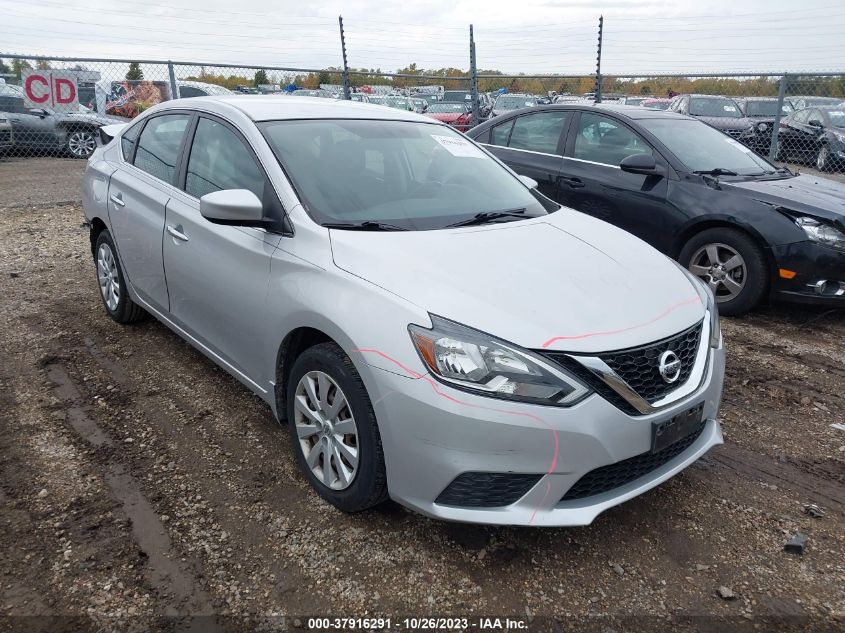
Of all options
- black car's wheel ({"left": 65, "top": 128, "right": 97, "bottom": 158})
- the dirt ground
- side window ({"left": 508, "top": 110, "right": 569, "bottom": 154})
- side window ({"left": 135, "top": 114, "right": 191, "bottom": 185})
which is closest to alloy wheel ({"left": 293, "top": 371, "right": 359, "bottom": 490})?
the dirt ground

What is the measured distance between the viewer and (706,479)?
3.11m

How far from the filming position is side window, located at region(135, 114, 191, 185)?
12.9 ft

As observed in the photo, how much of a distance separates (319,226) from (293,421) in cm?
86

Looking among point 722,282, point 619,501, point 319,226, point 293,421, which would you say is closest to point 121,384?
point 293,421

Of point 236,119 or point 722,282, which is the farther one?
point 722,282

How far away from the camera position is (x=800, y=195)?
530 cm

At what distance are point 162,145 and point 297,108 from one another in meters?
1.02

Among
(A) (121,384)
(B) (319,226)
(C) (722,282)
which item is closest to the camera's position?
(B) (319,226)

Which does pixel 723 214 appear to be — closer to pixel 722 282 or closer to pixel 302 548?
pixel 722 282

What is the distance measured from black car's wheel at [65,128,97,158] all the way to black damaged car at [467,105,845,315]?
10.7 metres

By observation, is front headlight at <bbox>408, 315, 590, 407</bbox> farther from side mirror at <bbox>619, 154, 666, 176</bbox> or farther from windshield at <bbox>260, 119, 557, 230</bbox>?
side mirror at <bbox>619, 154, 666, 176</bbox>

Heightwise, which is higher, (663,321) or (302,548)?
(663,321)

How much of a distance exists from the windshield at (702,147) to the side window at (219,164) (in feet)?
12.7

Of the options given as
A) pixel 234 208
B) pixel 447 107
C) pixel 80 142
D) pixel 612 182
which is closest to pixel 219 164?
pixel 234 208
